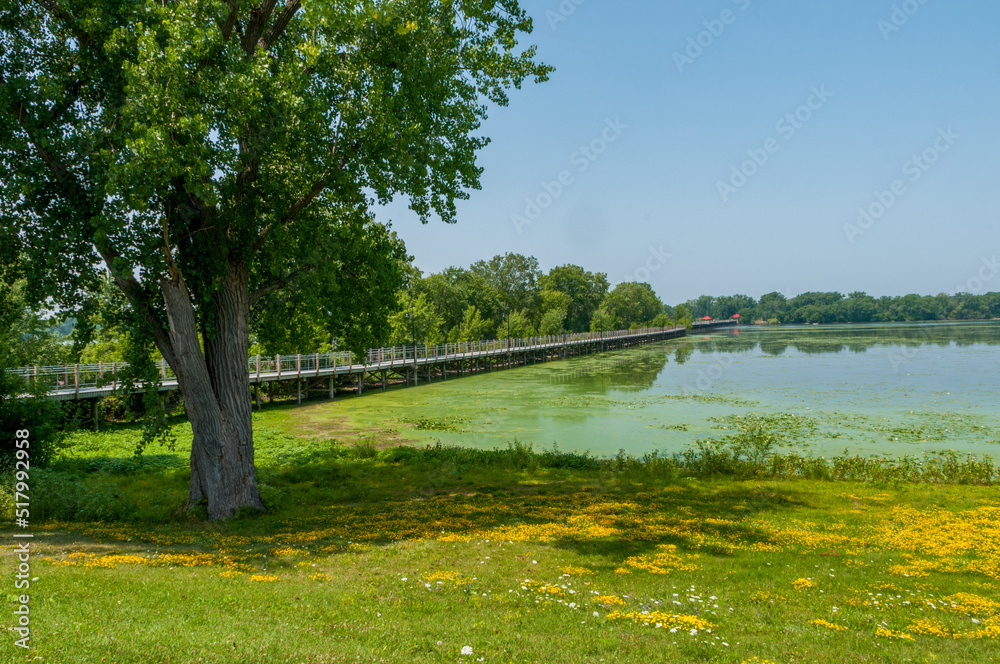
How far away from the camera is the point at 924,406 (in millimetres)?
30406

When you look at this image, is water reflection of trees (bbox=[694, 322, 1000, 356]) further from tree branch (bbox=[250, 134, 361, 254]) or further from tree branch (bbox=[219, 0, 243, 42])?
tree branch (bbox=[219, 0, 243, 42])

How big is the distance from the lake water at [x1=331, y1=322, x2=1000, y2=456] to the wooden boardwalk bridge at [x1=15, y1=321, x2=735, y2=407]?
2.64 meters

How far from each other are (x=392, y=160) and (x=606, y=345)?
9126cm

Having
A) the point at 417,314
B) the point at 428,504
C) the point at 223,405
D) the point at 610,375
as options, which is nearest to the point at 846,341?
the point at 610,375

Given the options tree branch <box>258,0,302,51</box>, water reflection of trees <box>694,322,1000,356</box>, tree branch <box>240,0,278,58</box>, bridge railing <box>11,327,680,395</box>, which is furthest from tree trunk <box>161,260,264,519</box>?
water reflection of trees <box>694,322,1000,356</box>

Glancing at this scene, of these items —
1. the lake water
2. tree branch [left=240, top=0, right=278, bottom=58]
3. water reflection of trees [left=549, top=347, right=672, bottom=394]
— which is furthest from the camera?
water reflection of trees [left=549, top=347, right=672, bottom=394]

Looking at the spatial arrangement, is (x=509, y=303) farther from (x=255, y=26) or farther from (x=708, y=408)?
(x=255, y=26)

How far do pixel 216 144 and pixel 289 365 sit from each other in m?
26.1

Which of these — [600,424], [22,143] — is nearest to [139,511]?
[22,143]

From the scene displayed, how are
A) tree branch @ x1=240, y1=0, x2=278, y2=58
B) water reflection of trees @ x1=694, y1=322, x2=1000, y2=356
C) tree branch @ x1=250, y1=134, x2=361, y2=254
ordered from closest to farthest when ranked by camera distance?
1. tree branch @ x1=240, y1=0, x2=278, y2=58
2. tree branch @ x1=250, y1=134, x2=361, y2=254
3. water reflection of trees @ x1=694, y1=322, x2=1000, y2=356

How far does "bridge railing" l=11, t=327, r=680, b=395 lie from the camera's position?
76.0 feet

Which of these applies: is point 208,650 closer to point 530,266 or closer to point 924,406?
point 924,406

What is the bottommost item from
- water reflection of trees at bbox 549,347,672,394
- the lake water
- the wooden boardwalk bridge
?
the lake water

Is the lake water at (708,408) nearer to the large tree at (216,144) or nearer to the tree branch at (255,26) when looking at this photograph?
the large tree at (216,144)
